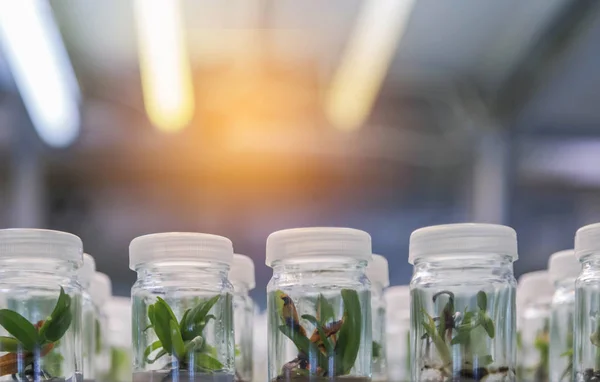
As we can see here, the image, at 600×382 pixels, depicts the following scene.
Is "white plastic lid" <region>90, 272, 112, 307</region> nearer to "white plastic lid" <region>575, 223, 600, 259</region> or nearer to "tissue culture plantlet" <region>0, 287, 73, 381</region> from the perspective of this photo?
"tissue culture plantlet" <region>0, 287, 73, 381</region>

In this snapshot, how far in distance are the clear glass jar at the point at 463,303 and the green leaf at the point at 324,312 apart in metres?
0.09

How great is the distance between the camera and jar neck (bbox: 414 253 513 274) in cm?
70

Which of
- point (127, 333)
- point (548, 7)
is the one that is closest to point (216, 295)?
point (127, 333)

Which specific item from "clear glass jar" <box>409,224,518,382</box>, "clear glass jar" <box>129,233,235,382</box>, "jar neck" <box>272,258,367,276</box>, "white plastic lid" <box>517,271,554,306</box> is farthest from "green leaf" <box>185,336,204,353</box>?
"white plastic lid" <box>517,271,554,306</box>

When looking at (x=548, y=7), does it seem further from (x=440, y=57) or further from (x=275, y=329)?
(x=275, y=329)

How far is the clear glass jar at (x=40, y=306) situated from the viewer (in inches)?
26.2

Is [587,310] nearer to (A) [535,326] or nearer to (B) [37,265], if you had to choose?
(A) [535,326]

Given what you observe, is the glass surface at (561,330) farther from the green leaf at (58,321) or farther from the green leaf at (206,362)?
the green leaf at (58,321)

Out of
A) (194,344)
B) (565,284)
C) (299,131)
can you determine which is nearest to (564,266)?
(565,284)

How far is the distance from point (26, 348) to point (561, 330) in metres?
0.65

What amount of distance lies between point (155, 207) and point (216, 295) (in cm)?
162

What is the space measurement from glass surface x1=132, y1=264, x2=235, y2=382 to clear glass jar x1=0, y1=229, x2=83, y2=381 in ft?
0.22

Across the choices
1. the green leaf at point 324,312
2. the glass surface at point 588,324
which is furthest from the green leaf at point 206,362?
the glass surface at point 588,324

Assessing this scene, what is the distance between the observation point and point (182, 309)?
716mm
